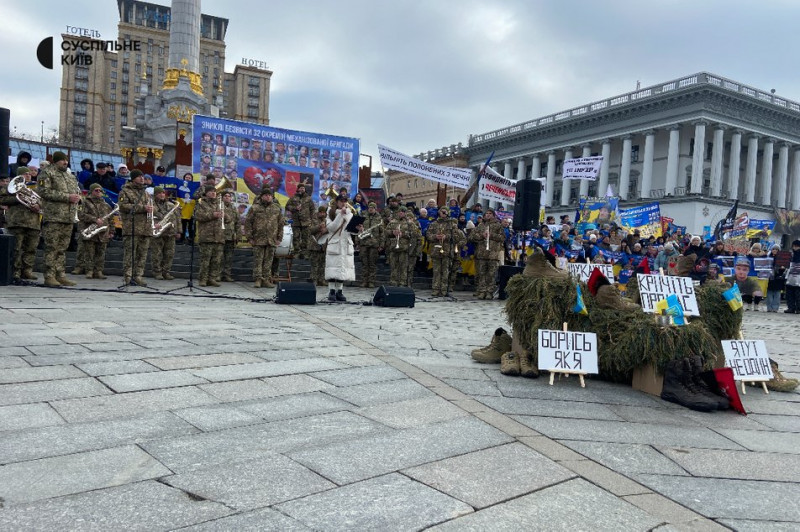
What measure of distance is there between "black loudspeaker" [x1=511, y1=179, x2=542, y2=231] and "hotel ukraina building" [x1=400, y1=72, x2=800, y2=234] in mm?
41130

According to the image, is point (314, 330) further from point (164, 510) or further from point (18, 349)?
point (164, 510)

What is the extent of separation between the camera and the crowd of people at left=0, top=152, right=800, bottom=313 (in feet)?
35.8

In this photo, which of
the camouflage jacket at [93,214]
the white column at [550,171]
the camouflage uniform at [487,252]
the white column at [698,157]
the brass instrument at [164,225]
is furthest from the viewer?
the white column at [550,171]

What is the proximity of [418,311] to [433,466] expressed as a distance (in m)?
7.96

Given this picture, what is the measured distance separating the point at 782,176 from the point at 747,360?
61.8 m

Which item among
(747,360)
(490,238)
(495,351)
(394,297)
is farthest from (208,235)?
(747,360)

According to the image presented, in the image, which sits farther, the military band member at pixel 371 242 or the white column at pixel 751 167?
the white column at pixel 751 167

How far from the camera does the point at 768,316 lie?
1556 centimetres

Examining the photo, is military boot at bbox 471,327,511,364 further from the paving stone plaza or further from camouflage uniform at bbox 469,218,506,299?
camouflage uniform at bbox 469,218,506,299

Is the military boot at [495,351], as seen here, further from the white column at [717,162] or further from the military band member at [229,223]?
the white column at [717,162]

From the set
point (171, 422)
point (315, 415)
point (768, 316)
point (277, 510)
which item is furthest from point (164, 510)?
point (768, 316)

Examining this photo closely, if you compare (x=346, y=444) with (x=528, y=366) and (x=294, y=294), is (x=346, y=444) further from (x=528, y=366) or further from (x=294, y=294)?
(x=294, y=294)

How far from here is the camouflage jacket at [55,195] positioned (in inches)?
414

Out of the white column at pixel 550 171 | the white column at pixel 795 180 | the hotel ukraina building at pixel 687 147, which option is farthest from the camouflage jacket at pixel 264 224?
the white column at pixel 795 180
